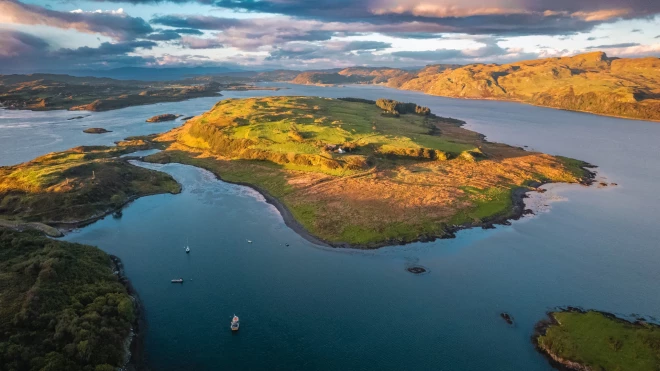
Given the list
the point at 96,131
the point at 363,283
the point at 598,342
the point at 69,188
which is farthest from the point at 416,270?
the point at 96,131

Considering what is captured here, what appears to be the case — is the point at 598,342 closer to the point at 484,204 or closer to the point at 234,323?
the point at 484,204

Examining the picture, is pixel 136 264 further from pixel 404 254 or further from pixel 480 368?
pixel 480 368

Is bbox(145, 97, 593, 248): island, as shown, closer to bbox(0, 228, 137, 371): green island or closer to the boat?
the boat

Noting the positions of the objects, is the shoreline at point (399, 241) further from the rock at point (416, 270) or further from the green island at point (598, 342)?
the green island at point (598, 342)

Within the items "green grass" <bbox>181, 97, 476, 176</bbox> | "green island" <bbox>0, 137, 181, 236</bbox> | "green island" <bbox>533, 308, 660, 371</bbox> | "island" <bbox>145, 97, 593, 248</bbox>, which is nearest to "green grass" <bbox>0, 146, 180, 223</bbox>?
"green island" <bbox>0, 137, 181, 236</bbox>

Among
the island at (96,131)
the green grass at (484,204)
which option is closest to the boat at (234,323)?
the green grass at (484,204)
